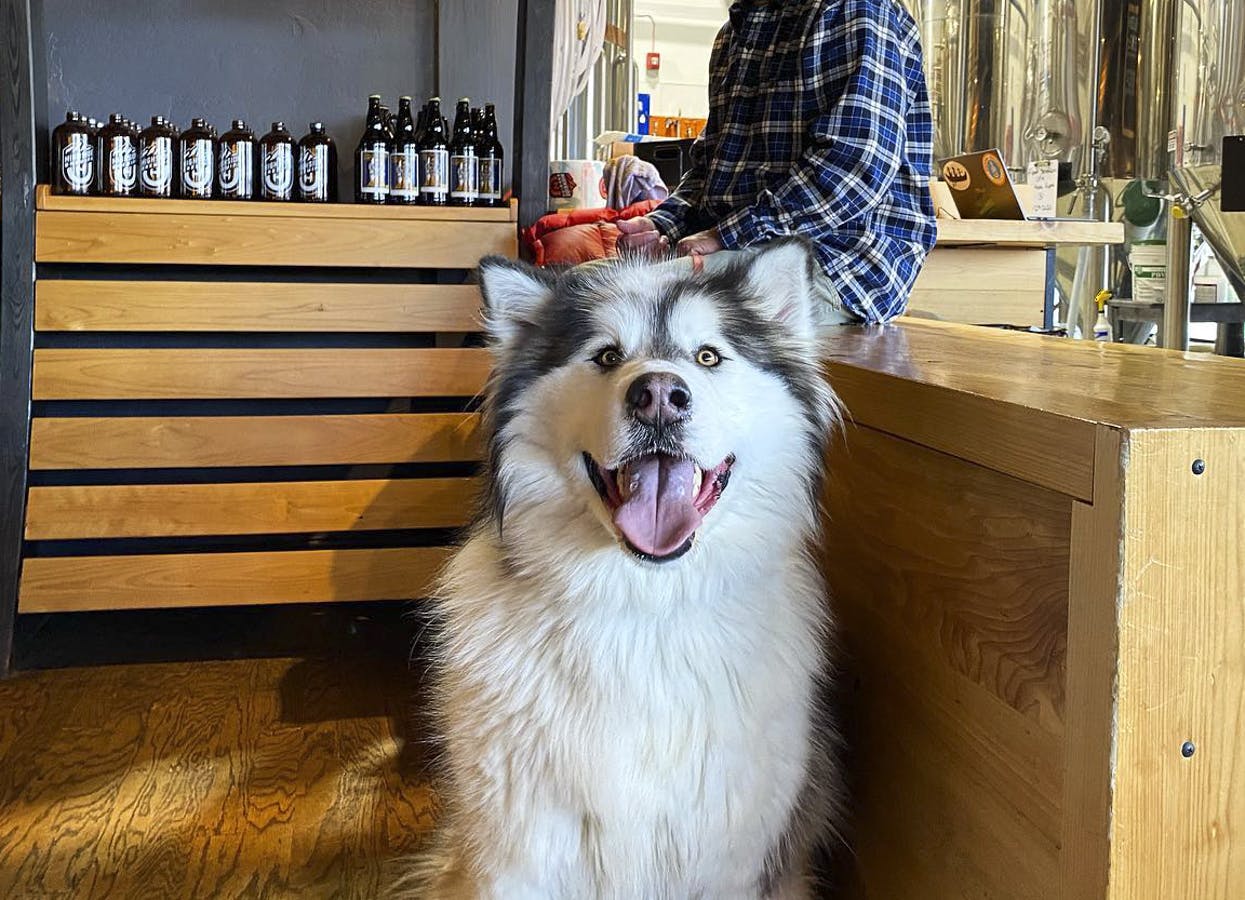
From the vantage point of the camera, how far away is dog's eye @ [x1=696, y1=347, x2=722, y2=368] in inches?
54.2

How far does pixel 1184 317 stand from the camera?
427cm

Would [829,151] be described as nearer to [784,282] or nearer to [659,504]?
[784,282]

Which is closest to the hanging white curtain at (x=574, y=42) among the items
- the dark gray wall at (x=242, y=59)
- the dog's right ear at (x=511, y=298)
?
the dark gray wall at (x=242, y=59)

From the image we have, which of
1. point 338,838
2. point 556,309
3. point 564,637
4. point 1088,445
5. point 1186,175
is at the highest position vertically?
point 1186,175

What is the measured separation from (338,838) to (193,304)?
1581 mm

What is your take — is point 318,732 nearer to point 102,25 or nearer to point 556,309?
point 556,309

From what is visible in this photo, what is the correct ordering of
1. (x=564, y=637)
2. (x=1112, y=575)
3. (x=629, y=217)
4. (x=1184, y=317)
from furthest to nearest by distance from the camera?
(x=1184, y=317)
(x=629, y=217)
(x=564, y=637)
(x=1112, y=575)

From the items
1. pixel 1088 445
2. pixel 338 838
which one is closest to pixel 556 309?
pixel 1088 445

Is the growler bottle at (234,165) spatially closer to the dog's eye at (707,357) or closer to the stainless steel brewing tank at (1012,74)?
the dog's eye at (707,357)

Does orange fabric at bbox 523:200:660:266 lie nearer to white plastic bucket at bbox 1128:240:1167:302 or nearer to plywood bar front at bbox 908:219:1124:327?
plywood bar front at bbox 908:219:1124:327

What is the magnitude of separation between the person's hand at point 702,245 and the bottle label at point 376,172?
1137mm

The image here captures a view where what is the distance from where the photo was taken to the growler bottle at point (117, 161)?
293cm

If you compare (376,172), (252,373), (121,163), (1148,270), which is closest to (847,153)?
(376,172)

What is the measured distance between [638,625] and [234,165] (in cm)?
222
